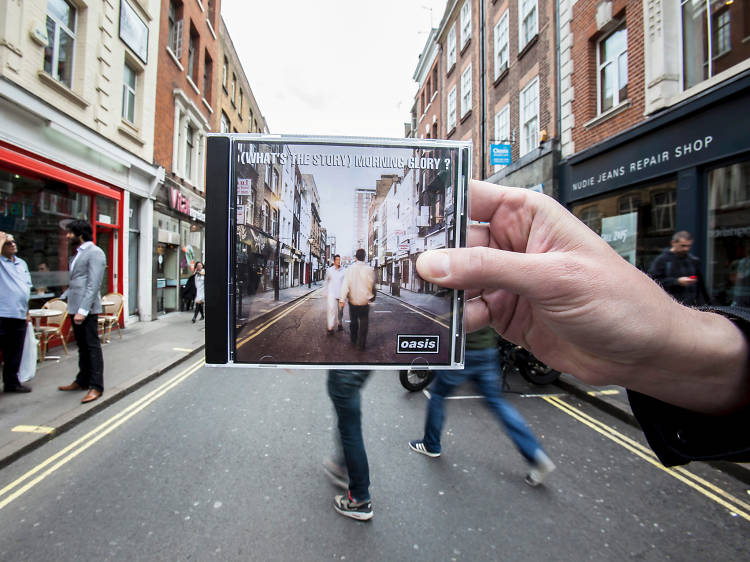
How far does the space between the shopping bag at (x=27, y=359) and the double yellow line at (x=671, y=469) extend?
691cm

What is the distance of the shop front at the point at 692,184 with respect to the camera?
5.72 meters

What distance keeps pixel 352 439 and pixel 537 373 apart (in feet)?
12.9

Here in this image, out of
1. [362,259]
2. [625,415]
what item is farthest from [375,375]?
[362,259]

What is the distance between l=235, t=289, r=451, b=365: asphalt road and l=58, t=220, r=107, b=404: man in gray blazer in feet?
14.7

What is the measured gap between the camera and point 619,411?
4113 mm

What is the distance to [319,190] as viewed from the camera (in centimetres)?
106

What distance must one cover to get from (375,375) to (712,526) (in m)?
4.06

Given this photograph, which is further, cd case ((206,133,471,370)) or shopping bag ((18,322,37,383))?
shopping bag ((18,322,37,383))

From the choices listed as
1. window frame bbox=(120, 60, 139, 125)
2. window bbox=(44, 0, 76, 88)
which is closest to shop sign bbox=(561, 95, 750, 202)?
window bbox=(44, 0, 76, 88)

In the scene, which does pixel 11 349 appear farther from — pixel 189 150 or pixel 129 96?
pixel 189 150

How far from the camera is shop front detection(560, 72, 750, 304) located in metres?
5.72

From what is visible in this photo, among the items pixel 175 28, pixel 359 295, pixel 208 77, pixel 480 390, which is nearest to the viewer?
pixel 359 295

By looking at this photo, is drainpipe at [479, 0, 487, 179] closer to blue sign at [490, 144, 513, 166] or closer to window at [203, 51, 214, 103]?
blue sign at [490, 144, 513, 166]

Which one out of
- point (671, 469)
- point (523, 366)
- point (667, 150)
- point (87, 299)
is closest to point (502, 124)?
point (667, 150)
